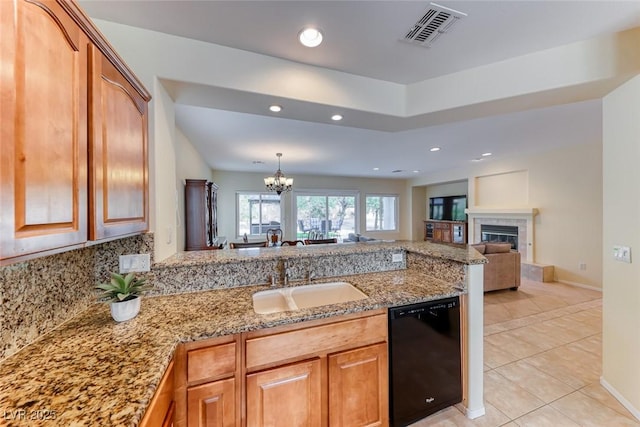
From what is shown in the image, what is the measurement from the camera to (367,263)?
2.19 metres

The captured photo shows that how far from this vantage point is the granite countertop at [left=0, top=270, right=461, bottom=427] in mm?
708

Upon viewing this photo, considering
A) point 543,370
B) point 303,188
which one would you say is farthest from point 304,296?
point 303,188

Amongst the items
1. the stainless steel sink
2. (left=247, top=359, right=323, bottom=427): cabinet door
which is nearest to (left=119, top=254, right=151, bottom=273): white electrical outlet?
the stainless steel sink

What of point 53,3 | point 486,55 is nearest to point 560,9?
point 486,55

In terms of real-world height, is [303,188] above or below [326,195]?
above

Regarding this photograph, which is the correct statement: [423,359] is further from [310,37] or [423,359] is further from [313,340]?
[310,37]

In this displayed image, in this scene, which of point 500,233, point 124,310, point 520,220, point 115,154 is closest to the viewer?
point 115,154

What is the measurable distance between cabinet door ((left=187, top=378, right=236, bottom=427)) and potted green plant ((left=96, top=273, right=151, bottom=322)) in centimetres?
51

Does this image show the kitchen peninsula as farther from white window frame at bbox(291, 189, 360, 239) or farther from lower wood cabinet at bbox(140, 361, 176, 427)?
white window frame at bbox(291, 189, 360, 239)

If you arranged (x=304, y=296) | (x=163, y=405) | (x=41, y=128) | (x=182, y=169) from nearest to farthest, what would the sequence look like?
(x=41, y=128) → (x=163, y=405) → (x=304, y=296) → (x=182, y=169)

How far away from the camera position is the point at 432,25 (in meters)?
1.54

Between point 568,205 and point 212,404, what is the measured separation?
657cm

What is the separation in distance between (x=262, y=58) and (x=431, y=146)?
12.3ft

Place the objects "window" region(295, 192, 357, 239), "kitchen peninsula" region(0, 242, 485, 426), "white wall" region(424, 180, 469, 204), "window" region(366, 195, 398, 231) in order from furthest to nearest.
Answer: "window" region(366, 195, 398, 231) → "window" region(295, 192, 357, 239) → "white wall" region(424, 180, 469, 204) → "kitchen peninsula" region(0, 242, 485, 426)
